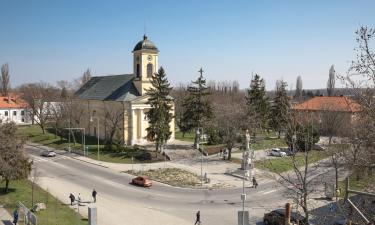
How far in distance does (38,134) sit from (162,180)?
39.5 meters

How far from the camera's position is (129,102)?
2213 inches

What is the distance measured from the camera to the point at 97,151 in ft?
177

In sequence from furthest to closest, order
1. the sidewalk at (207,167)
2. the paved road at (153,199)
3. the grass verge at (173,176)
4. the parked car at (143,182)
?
the sidewalk at (207,167), the grass verge at (173,176), the parked car at (143,182), the paved road at (153,199)

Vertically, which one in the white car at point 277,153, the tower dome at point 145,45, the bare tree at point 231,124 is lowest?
the white car at point 277,153

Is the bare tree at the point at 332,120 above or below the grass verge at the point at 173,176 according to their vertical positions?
above

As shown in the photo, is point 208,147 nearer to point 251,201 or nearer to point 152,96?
point 152,96

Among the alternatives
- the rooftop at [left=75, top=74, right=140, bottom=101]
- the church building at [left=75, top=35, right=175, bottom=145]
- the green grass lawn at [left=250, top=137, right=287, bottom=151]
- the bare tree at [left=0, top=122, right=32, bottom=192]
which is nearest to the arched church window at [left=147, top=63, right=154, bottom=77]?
the church building at [left=75, top=35, right=175, bottom=145]

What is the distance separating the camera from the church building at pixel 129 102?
186ft

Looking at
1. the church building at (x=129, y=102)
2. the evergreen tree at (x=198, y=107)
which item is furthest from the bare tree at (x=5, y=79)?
the evergreen tree at (x=198, y=107)

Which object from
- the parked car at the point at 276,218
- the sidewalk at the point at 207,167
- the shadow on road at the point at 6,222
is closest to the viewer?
the parked car at the point at 276,218

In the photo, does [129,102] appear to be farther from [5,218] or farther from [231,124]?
[5,218]

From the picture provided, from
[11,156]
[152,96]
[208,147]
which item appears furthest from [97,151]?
[11,156]

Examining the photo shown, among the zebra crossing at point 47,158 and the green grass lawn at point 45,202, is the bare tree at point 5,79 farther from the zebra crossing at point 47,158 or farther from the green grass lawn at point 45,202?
the green grass lawn at point 45,202

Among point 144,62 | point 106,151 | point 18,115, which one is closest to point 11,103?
point 18,115
